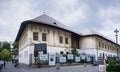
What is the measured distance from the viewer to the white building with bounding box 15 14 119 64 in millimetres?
38438

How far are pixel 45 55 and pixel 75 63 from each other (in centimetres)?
850

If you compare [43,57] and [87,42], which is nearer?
[43,57]

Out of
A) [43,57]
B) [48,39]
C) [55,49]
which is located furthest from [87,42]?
[43,57]

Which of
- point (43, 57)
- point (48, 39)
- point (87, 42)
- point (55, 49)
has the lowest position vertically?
point (43, 57)

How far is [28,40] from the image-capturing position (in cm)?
3934

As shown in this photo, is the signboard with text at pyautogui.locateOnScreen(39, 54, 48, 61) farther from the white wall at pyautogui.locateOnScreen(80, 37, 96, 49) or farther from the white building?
the white wall at pyautogui.locateOnScreen(80, 37, 96, 49)

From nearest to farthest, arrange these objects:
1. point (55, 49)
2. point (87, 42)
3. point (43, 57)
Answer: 1. point (43, 57)
2. point (55, 49)
3. point (87, 42)

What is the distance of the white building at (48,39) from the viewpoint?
38438 mm

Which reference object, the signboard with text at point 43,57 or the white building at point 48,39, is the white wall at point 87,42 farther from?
the signboard with text at point 43,57

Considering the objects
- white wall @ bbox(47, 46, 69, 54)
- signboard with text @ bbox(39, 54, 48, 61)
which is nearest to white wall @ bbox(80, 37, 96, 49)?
white wall @ bbox(47, 46, 69, 54)

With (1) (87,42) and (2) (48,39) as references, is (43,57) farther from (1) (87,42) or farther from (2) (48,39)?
(1) (87,42)

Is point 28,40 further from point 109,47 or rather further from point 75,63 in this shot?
point 109,47

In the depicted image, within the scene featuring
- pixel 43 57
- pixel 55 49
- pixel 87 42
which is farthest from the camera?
pixel 87 42

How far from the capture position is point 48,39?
1650 inches
